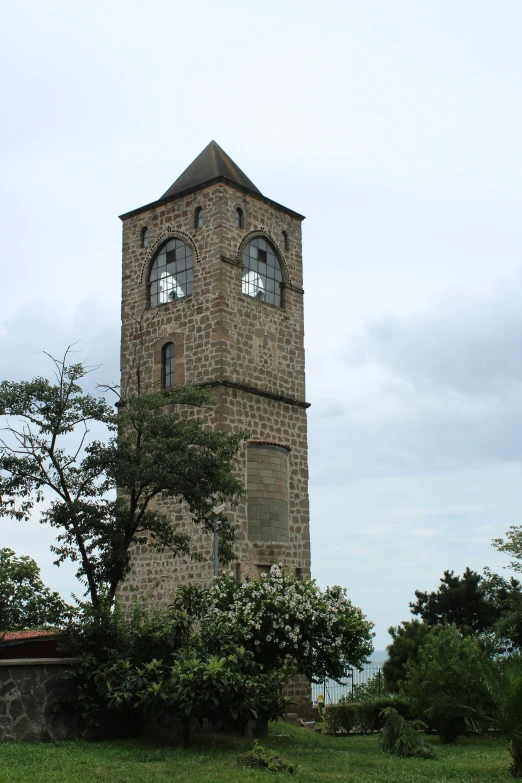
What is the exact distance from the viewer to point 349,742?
18.3 metres

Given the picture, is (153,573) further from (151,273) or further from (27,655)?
(151,273)

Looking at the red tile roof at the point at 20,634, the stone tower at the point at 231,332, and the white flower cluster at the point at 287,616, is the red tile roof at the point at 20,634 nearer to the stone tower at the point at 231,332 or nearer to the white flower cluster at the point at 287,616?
the stone tower at the point at 231,332

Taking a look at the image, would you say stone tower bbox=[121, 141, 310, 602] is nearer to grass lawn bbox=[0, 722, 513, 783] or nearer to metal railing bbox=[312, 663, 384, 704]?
metal railing bbox=[312, 663, 384, 704]

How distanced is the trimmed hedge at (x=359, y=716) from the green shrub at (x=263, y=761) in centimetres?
908

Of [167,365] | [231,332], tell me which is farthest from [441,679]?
[167,365]

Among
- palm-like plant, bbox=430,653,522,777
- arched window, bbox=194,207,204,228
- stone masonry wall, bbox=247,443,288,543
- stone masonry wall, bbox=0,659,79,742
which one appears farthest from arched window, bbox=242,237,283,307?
palm-like plant, bbox=430,653,522,777

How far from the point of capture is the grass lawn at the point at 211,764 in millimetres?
11664

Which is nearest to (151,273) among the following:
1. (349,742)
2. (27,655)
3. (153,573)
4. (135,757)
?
(153,573)

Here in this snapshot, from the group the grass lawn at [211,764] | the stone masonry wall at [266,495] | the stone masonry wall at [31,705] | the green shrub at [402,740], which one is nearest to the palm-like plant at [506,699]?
the grass lawn at [211,764]

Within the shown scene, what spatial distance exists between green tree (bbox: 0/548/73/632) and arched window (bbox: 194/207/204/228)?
34.3ft

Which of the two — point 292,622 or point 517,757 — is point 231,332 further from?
point 517,757

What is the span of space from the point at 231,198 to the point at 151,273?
3.36 meters

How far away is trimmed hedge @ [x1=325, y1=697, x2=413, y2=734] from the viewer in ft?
70.0

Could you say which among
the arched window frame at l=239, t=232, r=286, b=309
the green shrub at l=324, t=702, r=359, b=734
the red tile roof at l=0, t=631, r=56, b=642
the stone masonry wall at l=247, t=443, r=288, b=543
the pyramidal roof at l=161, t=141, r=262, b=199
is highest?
the pyramidal roof at l=161, t=141, r=262, b=199
